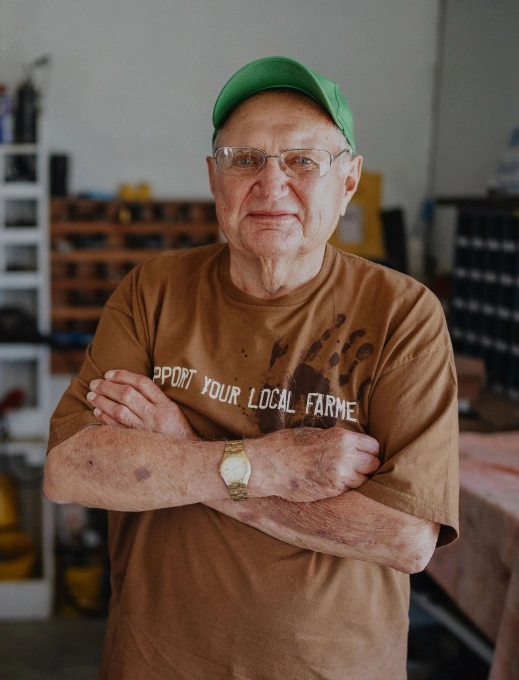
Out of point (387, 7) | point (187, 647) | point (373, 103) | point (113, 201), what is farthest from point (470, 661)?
point (387, 7)

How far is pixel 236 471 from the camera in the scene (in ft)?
4.21

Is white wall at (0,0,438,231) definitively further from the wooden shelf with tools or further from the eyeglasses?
the eyeglasses

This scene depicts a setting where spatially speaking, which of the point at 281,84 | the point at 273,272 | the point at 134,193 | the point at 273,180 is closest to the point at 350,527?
the point at 273,272

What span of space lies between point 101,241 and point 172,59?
122cm

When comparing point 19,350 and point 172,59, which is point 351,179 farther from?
point 172,59

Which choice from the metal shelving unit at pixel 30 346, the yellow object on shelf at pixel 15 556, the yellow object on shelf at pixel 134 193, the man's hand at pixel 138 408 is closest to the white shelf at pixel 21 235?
the metal shelving unit at pixel 30 346

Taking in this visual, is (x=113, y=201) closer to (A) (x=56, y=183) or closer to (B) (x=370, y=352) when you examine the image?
(A) (x=56, y=183)

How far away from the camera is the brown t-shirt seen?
130 cm

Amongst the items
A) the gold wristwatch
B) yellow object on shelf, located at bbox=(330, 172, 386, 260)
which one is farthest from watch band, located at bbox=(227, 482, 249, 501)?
yellow object on shelf, located at bbox=(330, 172, 386, 260)

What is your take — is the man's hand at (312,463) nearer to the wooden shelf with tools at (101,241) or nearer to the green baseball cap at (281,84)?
the green baseball cap at (281,84)

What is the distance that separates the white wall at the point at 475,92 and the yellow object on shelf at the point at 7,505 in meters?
3.31

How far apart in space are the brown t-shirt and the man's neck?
25 mm

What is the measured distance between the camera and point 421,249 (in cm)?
500

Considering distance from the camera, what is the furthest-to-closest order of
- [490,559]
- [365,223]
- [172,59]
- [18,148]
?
[365,223] < [172,59] < [18,148] < [490,559]
